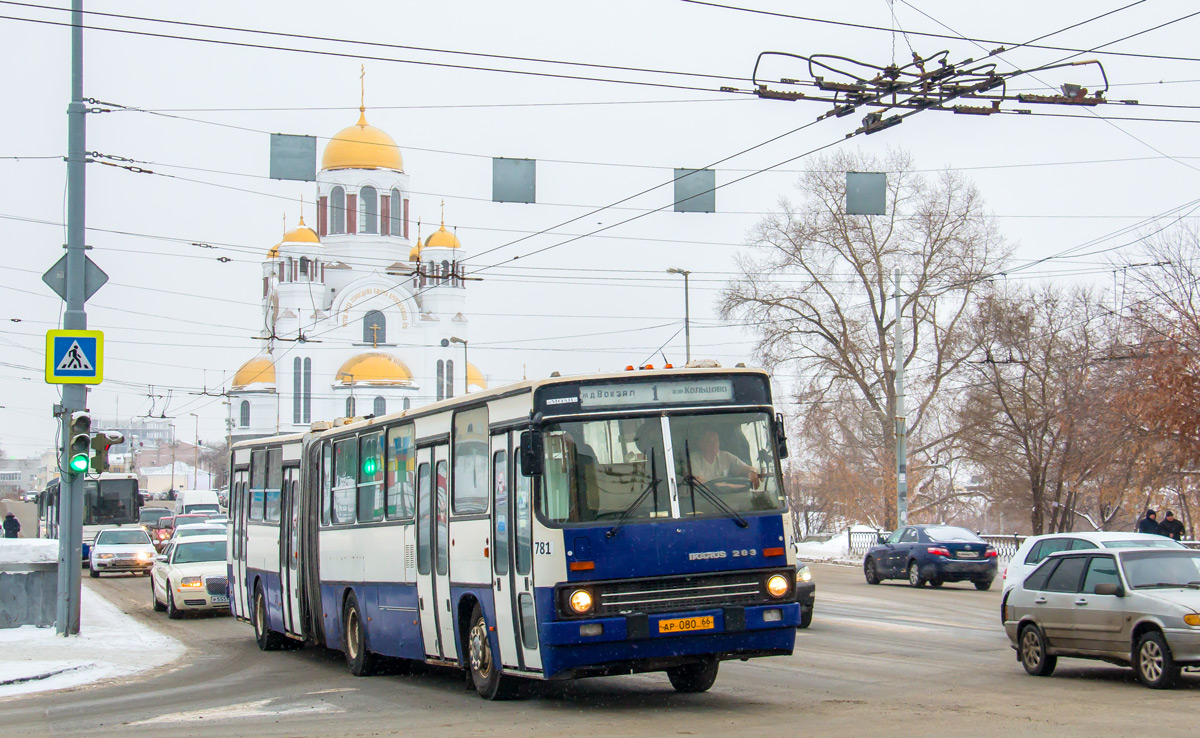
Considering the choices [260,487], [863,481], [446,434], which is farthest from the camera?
[863,481]

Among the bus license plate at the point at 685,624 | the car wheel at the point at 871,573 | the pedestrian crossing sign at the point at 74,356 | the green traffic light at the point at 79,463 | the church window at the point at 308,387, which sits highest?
the church window at the point at 308,387

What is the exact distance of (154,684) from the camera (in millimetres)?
15156

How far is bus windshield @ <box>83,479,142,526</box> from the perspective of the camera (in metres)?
50.4

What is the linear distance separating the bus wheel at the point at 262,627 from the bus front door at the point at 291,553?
87 centimetres

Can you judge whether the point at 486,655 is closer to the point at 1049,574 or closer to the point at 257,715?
the point at 257,715

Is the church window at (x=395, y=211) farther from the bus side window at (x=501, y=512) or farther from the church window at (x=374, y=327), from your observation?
the bus side window at (x=501, y=512)

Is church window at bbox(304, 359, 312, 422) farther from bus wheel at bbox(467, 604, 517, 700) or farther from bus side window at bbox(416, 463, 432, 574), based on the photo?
bus wheel at bbox(467, 604, 517, 700)

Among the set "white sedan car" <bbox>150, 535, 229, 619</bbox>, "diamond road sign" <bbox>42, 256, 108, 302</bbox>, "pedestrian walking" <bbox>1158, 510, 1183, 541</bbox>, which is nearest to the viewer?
"diamond road sign" <bbox>42, 256, 108, 302</bbox>

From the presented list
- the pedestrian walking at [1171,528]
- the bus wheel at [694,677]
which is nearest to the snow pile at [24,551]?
the bus wheel at [694,677]

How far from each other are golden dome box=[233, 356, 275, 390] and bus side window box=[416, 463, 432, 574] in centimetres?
8657

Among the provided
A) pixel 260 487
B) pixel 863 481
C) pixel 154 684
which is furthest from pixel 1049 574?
pixel 863 481

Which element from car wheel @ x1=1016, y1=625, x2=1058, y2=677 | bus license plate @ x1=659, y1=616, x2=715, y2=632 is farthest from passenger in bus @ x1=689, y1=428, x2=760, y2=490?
car wheel @ x1=1016, y1=625, x2=1058, y2=677

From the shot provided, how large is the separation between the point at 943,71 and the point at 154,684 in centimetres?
1051

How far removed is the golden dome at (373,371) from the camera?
91125 mm
